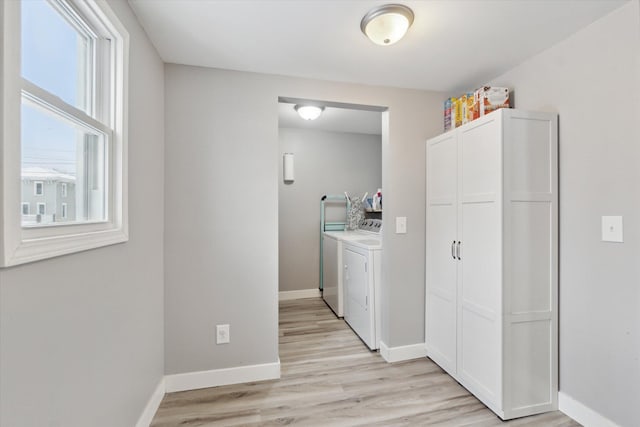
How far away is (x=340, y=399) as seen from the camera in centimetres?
188

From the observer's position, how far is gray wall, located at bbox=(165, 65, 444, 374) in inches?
77.8

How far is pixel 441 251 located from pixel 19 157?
7.65ft

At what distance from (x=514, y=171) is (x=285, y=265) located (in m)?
2.90

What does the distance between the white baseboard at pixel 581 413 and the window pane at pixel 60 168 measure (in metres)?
2.67

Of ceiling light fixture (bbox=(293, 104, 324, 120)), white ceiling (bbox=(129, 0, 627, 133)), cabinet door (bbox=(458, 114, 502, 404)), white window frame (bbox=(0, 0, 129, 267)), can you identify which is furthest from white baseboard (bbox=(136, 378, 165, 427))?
ceiling light fixture (bbox=(293, 104, 324, 120))

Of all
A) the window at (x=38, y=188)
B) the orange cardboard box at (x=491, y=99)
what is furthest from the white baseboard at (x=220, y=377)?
the orange cardboard box at (x=491, y=99)

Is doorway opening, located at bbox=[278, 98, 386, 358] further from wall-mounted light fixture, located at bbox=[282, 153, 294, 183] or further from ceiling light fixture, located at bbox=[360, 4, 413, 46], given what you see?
ceiling light fixture, located at bbox=[360, 4, 413, 46]

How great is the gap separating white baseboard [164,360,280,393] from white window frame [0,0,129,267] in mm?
1207

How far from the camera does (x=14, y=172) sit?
0.72 metres

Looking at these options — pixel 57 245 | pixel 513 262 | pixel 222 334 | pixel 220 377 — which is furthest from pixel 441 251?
pixel 57 245

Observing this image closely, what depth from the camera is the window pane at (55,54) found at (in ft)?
2.77

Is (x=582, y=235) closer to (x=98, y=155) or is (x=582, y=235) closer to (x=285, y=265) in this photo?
(x=98, y=155)

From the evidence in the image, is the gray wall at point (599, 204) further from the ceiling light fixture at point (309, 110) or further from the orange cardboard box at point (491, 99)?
the ceiling light fixture at point (309, 110)

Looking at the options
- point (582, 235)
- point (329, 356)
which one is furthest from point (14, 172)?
point (582, 235)
